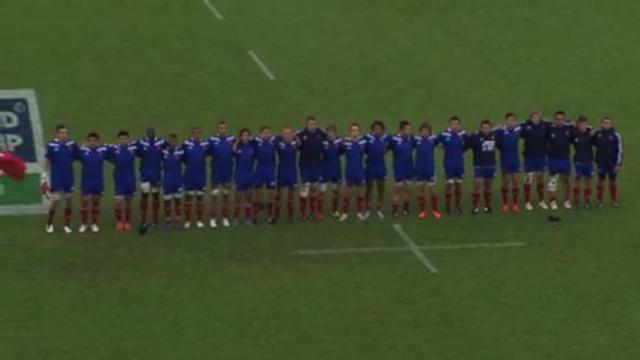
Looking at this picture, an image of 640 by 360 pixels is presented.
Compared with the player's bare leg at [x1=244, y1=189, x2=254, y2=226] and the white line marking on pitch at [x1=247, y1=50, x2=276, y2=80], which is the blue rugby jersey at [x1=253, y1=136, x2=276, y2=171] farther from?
the white line marking on pitch at [x1=247, y1=50, x2=276, y2=80]

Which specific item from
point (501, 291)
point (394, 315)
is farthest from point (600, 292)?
point (394, 315)

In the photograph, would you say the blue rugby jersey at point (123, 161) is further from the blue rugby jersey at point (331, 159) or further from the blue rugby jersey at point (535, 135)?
the blue rugby jersey at point (535, 135)

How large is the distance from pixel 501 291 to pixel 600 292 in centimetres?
157

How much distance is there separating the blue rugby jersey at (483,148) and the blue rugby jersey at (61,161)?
288 inches

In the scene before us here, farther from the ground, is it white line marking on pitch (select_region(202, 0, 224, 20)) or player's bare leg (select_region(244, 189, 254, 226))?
white line marking on pitch (select_region(202, 0, 224, 20))

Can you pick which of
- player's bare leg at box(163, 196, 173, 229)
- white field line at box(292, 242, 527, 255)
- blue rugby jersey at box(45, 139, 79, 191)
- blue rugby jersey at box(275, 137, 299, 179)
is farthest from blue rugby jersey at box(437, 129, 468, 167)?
blue rugby jersey at box(45, 139, 79, 191)

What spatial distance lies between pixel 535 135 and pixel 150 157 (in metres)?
7.23

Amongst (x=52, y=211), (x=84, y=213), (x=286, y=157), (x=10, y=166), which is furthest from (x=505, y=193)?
(x=10, y=166)

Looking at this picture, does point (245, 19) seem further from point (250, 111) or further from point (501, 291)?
point (501, 291)

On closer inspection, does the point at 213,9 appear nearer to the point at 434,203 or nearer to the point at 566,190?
the point at 434,203

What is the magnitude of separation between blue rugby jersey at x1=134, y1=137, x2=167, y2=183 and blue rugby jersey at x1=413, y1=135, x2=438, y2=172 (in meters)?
4.69

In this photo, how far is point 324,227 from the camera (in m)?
25.0

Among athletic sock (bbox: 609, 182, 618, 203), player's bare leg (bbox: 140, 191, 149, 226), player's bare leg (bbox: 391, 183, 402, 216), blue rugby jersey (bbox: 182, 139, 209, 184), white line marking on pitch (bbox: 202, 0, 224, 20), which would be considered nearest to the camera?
blue rugby jersey (bbox: 182, 139, 209, 184)

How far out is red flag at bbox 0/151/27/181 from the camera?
24422mm
